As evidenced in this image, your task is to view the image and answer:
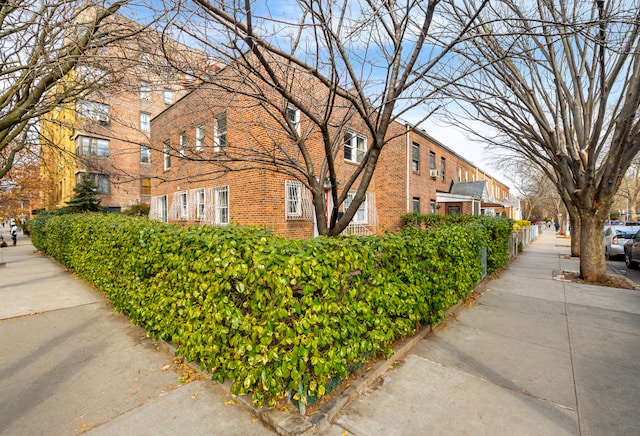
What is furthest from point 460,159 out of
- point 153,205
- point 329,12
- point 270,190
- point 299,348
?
point 299,348

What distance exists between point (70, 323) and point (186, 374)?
2.82 metres

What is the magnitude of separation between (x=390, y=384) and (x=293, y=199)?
7550mm

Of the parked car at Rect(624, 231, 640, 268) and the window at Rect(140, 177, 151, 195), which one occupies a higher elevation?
the window at Rect(140, 177, 151, 195)

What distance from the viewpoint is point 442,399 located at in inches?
116

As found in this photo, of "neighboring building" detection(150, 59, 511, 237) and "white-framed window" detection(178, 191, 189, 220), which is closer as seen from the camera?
"neighboring building" detection(150, 59, 511, 237)

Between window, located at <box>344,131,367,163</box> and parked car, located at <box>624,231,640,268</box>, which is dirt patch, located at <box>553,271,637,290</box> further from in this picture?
window, located at <box>344,131,367,163</box>

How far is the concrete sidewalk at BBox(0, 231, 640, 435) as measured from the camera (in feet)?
8.46

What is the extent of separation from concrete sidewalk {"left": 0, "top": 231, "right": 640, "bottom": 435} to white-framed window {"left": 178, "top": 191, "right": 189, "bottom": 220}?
8458 millimetres

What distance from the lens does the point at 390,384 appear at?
320 centimetres

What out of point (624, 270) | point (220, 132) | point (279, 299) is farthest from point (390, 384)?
point (624, 270)

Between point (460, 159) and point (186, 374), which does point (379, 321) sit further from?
point (460, 159)

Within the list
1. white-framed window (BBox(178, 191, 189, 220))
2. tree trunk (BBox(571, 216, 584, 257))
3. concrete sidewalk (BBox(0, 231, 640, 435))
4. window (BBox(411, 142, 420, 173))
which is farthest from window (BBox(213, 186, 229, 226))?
tree trunk (BBox(571, 216, 584, 257))

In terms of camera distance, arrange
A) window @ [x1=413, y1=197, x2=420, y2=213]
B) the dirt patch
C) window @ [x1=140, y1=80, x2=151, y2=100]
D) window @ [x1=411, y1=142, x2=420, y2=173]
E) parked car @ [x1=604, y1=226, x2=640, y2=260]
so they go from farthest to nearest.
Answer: window @ [x1=413, y1=197, x2=420, y2=213]
window @ [x1=411, y1=142, x2=420, y2=173]
parked car @ [x1=604, y1=226, x2=640, y2=260]
the dirt patch
window @ [x1=140, y1=80, x2=151, y2=100]

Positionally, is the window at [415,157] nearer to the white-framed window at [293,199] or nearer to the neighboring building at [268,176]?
the neighboring building at [268,176]
